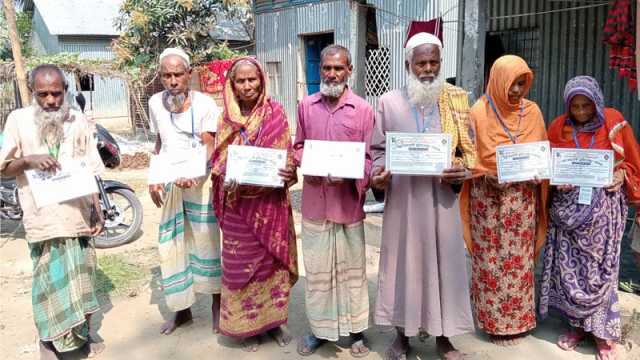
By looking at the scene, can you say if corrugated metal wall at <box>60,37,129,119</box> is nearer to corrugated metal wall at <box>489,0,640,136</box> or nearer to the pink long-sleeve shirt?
corrugated metal wall at <box>489,0,640,136</box>

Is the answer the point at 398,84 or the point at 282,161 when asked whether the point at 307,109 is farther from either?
the point at 398,84

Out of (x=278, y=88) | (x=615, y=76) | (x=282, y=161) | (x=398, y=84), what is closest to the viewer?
(x=282, y=161)

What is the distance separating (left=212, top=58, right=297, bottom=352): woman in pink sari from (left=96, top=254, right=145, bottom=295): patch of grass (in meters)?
1.66

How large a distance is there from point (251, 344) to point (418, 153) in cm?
171

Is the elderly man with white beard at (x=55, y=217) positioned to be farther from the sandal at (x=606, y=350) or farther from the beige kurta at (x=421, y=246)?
the sandal at (x=606, y=350)

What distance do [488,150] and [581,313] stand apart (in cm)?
116

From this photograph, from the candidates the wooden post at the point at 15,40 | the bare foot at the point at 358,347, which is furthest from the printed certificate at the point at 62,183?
the wooden post at the point at 15,40

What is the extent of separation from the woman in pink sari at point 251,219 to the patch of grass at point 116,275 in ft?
5.45

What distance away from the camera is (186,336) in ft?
12.0

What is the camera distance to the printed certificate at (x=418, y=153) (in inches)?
109

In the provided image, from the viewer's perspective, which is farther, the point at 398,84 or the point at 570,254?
the point at 398,84

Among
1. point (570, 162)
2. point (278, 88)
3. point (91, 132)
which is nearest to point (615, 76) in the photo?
point (570, 162)

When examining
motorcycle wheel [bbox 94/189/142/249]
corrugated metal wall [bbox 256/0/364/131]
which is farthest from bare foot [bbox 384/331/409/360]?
corrugated metal wall [bbox 256/0/364/131]

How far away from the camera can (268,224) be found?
3193mm
